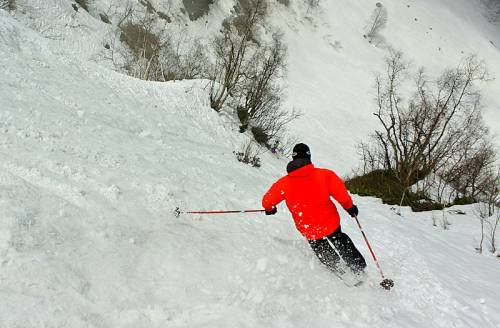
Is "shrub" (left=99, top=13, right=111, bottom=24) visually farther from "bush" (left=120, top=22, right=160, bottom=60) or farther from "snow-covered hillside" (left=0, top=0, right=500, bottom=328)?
"snow-covered hillside" (left=0, top=0, right=500, bottom=328)

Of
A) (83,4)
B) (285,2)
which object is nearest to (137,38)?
(83,4)

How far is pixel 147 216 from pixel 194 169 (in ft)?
9.64

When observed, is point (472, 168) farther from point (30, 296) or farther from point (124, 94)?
point (30, 296)

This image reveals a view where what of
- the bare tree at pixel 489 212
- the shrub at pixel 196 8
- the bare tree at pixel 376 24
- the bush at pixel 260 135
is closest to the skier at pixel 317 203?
the bare tree at pixel 489 212

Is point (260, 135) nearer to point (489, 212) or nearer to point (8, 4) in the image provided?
point (489, 212)

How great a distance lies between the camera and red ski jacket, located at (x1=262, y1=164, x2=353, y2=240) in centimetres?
494

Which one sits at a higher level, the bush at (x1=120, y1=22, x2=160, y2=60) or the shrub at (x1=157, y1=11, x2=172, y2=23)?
the shrub at (x1=157, y1=11, x2=172, y2=23)

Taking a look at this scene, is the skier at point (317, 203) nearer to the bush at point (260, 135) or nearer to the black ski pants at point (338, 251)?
the black ski pants at point (338, 251)

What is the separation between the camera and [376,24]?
48719 millimetres

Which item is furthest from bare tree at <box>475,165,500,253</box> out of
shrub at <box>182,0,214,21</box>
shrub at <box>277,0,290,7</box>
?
shrub at <box>277,0,290,7</box>

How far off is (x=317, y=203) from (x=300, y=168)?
491 mm

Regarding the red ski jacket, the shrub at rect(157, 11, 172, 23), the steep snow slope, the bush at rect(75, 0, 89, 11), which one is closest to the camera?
the red ski jacket

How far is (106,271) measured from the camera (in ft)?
12.7

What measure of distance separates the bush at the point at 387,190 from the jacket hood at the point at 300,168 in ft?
38.3
